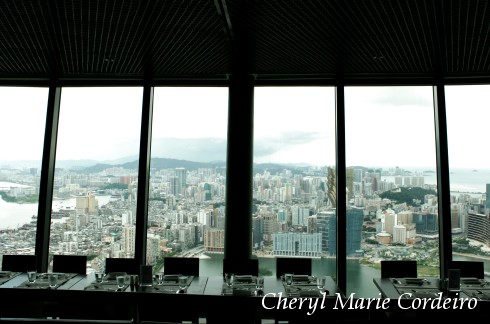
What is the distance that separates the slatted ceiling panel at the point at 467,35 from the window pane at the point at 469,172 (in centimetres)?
49

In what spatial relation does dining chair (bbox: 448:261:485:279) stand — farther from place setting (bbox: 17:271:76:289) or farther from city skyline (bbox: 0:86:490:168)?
place setting (bbox: 17:271:76:289)

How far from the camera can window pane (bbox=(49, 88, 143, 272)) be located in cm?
552

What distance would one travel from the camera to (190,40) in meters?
4.10

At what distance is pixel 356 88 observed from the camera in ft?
18.0

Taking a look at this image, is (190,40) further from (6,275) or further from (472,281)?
(472,281)

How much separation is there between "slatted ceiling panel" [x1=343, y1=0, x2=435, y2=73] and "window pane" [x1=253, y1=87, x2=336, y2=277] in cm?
85

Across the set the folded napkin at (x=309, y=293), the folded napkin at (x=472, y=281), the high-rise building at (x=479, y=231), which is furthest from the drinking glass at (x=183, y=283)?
the high-rise building at (x=479, y=231)

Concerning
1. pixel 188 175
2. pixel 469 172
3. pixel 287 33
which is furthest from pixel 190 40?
pixel 469 172

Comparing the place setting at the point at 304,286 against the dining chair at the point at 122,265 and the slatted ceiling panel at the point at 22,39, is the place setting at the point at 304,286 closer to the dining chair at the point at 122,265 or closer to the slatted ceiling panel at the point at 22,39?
the dining chair at the point at 122,265

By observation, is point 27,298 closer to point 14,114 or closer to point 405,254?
point 14,114

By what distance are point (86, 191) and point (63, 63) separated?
1.83 metres

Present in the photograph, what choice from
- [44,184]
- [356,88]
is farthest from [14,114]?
[356,88]

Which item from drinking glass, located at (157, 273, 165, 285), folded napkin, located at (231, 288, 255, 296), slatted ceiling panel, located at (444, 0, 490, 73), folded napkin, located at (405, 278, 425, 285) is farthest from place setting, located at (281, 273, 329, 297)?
slatted ceiling panel, located at (444, 0, 490, 73)

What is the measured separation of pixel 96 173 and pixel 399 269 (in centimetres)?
424
